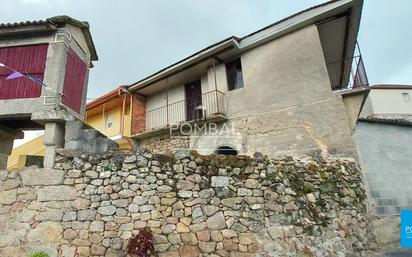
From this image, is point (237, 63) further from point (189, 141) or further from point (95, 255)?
point (95, 255)

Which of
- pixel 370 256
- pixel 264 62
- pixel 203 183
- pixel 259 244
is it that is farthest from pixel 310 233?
pixel 264 62

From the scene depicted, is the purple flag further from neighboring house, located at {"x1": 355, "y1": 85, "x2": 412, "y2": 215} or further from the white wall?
the white wall

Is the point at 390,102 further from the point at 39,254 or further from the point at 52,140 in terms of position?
→ the point at 39,254

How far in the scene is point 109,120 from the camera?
13.9 meters

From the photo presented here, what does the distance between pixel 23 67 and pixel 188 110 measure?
19.5ft

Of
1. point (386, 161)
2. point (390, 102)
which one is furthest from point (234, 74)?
point (390, 102)

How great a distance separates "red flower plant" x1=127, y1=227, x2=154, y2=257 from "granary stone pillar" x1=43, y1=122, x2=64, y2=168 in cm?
233

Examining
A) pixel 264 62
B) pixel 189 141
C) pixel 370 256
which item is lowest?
pixel 370 256

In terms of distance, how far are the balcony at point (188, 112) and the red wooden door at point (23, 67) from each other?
4.86 m

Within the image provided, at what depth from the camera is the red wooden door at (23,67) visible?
20.4 feet

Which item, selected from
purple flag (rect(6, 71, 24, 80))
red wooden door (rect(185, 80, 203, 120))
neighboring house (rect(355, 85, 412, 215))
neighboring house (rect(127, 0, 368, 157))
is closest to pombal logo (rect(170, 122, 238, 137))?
neighboring house (rect(127, 0, 368, 157))

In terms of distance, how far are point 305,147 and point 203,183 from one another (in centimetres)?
360

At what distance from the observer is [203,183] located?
5293mm

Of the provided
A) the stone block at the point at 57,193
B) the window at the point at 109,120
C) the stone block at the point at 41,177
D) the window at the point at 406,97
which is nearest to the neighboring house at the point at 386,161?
the stone block at the point at 57,193
